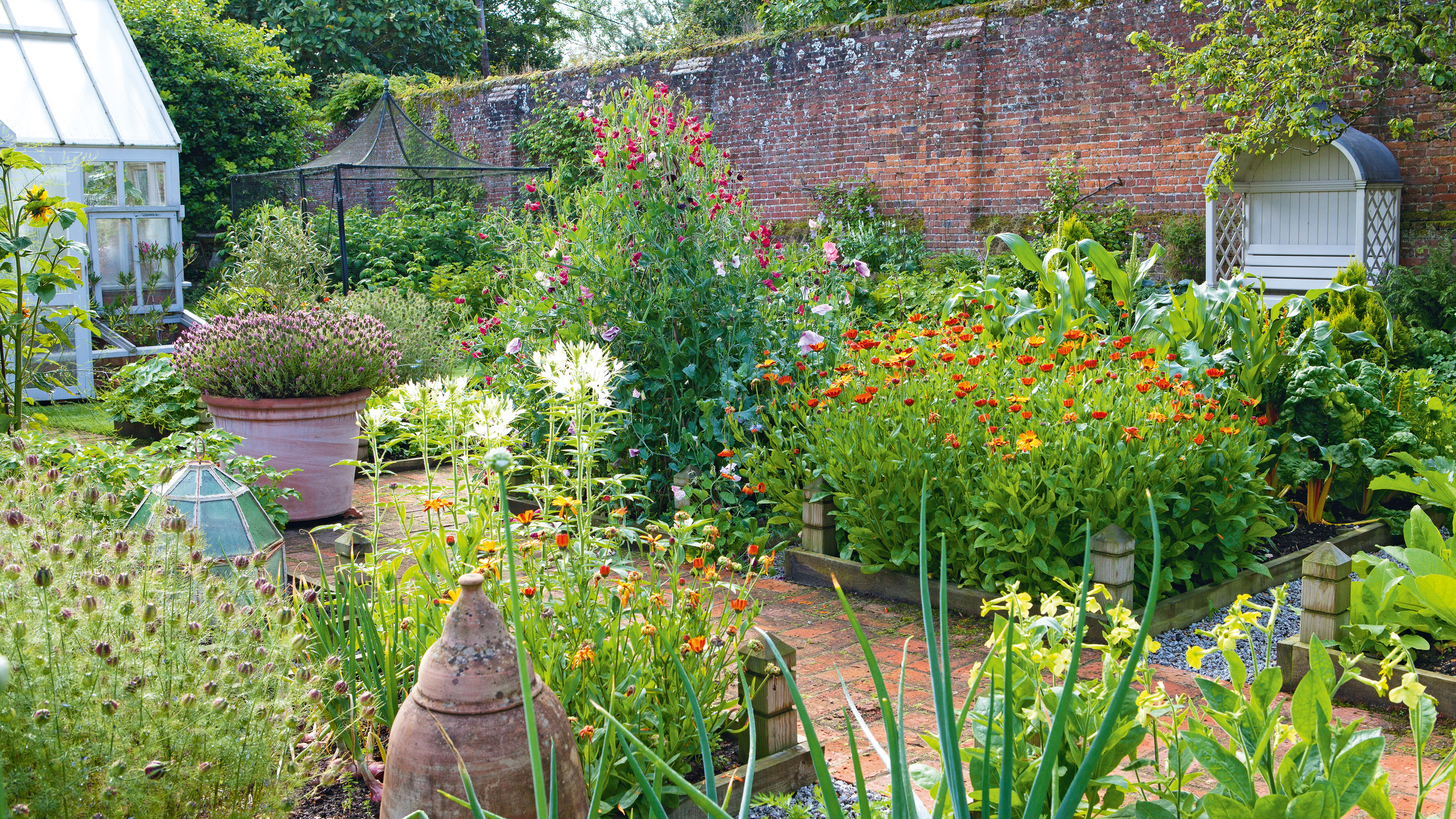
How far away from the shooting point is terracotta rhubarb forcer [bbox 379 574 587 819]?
1.78 metres

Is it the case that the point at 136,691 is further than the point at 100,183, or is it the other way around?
the point at 100,183

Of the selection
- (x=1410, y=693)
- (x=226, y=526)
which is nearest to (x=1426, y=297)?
(x=1410, y=693)

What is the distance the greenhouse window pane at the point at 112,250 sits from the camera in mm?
9039

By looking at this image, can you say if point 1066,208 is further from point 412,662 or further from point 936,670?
point 936,670

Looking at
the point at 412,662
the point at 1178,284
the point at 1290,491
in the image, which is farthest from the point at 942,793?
the point at 1178,284

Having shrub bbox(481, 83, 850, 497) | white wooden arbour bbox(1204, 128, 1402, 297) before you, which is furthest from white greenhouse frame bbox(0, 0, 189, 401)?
white wooden arbour bbox(1204, 128, 1402, 297)

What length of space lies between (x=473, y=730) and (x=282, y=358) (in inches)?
146

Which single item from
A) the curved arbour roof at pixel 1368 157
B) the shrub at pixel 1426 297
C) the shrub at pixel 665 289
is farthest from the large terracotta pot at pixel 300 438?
the curved arbour roof at pixel 1368 157

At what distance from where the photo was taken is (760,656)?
2.39 m

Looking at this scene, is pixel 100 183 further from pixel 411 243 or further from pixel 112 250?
pixel 411 243

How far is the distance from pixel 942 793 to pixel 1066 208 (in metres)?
10.1

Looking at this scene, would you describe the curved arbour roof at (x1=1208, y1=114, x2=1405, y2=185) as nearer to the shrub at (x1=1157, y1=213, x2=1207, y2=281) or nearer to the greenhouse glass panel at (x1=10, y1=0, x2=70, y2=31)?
the shrub at (x1=1157, y1=213, x2=1207, y2=281)

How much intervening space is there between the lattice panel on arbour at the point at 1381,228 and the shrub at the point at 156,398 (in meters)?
8.52

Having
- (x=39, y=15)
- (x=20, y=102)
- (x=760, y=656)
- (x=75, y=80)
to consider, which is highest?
(x=39, y=15)
